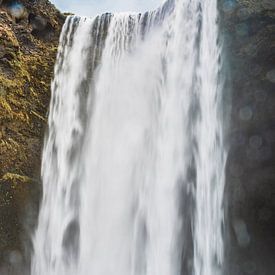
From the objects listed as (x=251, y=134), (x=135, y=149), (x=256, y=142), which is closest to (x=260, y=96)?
(x=251, y=134)

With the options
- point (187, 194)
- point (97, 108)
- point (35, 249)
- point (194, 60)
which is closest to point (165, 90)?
point (194, 60)

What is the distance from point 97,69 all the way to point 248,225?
17.6 feet

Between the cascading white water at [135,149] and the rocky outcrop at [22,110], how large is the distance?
0.93 feet

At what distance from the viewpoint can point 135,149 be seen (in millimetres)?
9578

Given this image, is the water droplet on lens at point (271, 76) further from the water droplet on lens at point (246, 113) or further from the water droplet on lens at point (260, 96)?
the water droplet on lens at point (246, 113)

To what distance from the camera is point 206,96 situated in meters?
9.04

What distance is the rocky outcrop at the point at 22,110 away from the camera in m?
8.77

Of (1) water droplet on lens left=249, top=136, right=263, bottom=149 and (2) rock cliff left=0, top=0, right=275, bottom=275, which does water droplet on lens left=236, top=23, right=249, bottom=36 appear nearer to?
(2) rock cliff left=0, top=0, right=275, bottom=275

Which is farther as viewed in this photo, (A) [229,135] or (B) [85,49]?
(B) [85,49]

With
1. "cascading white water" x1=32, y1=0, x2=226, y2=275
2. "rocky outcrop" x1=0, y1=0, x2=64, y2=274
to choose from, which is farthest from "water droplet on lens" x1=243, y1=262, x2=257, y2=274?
"rocky outcrop" x1=0, y1=0, x2=64, y2=274

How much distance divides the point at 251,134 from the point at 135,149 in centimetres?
266

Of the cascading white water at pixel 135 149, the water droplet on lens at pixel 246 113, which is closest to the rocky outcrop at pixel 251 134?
the water droplet on lens at pixel 246 113

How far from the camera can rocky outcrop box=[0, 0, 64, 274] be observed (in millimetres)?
8773

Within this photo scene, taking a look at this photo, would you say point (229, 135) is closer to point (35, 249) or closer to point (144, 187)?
point (144, 187)
